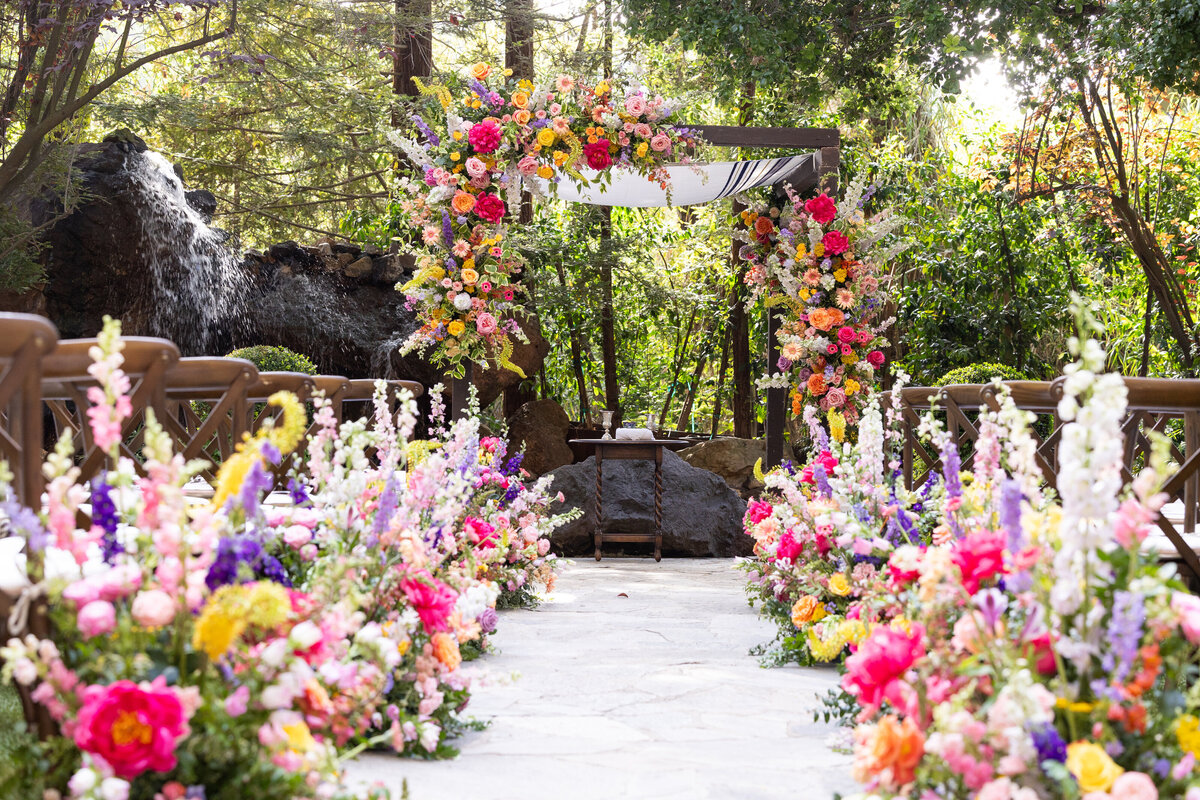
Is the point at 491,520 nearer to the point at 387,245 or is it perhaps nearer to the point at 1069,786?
the point at 1069,786

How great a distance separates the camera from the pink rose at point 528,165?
19.0ft

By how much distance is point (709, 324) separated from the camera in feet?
33.7

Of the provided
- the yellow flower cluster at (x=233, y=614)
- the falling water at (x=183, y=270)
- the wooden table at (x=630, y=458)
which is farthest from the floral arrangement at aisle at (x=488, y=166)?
the yellow flower cluster at (x=233, y=614)

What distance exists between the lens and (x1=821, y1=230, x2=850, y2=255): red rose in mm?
6184

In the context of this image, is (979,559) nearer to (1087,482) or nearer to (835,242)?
(1087,482)

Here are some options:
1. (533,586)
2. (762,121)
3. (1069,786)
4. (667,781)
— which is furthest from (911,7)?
(1069,786)

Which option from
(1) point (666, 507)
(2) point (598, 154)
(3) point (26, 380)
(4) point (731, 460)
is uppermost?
(2) point (598, 154)

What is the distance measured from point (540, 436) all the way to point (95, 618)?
23.3 feet

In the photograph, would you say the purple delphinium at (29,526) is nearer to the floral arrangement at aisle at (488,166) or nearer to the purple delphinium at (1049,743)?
the purple delphinium at (1049,743)

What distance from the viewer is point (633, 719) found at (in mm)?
2502

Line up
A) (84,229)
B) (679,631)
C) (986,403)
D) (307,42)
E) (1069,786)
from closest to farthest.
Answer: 1. (1069,786)
2. (986,403)
3. (679,631)
4. (84,229)
5. (307,42)

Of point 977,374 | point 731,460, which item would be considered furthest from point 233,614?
point 731,460

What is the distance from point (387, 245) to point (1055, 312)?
520 centimetres

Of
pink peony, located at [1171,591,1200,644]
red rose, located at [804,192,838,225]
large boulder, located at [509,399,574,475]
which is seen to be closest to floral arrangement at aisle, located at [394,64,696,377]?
red rose, located at [804,192,838,225]
